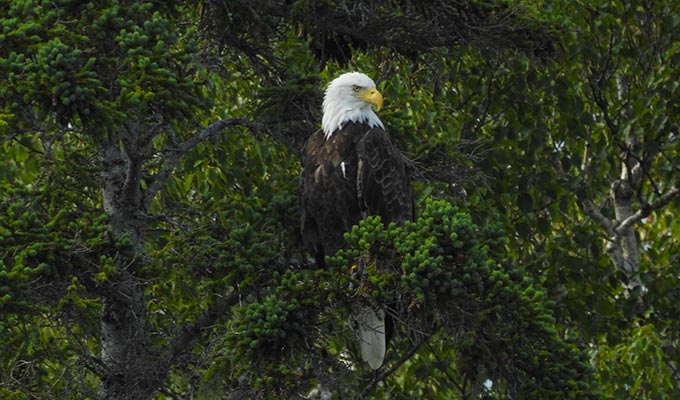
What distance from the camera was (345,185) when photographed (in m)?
6.21

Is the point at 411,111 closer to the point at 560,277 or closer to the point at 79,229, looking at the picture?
the point at 560,277

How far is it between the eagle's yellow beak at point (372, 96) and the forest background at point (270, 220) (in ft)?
0.44

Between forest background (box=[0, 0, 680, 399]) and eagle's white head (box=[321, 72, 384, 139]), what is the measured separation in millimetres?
127

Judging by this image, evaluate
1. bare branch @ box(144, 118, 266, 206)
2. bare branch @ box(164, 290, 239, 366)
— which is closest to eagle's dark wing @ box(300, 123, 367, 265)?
bare branch @ box(144, 118, 266, 206)

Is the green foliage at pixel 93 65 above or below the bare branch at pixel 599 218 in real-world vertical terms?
above

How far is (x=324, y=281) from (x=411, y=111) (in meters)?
3.02

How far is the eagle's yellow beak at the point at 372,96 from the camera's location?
638 centimetres

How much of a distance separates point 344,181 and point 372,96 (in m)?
0.50

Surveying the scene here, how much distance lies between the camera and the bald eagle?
6.11m

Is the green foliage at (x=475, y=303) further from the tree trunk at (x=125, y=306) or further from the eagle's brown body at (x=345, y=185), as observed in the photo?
the eagle's brown body at (x=345, y=185)

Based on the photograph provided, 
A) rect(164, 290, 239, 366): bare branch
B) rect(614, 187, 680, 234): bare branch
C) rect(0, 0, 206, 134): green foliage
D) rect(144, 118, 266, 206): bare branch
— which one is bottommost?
rect(614, 187, 680, 234): bare branch

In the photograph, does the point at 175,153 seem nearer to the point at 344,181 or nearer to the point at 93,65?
the point at 344,181

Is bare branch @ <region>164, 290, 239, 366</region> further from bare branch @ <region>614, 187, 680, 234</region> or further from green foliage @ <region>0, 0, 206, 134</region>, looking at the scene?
bare branch @ <region>614, 187, 680, 234</region>

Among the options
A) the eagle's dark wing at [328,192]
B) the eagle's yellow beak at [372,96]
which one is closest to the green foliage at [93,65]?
the eagle's dark wing at [328,192]
